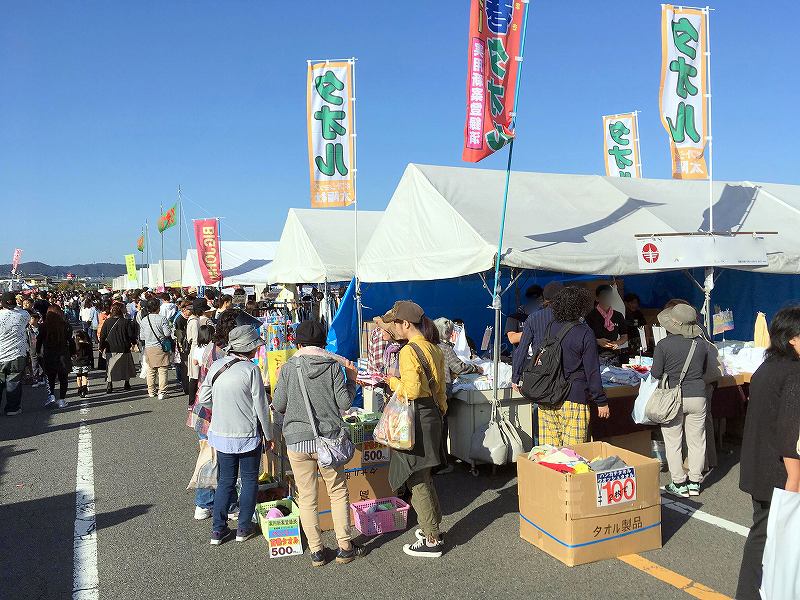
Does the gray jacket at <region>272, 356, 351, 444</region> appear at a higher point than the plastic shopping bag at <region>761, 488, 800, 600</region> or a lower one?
higher

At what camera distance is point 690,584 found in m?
3.62

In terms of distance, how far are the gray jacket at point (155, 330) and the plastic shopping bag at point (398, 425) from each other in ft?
23.8

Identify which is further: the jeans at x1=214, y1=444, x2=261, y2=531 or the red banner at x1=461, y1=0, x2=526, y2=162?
the red banner at x1=461, y1=0, x2=526, y2=162

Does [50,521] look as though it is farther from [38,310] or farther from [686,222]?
[38,310]

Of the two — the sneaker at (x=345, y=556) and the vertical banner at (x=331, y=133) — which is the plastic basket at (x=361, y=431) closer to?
the sneaker at (x=345, y=556)

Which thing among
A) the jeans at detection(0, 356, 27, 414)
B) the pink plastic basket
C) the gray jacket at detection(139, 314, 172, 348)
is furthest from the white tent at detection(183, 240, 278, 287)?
the pink plastic basket

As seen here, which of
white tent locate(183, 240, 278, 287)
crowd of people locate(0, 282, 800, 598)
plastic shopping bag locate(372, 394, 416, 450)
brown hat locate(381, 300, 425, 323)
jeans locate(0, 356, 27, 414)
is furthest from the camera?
A: white tent locate(183, 240, 278, 287)

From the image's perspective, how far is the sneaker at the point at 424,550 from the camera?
Answer: 409 centimetres

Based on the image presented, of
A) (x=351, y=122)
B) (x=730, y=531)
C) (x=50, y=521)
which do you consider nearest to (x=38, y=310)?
(x=351, y=122)

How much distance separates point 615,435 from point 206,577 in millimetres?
3825

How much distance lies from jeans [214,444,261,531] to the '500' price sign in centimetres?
231

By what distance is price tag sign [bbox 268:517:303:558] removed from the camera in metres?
4.13

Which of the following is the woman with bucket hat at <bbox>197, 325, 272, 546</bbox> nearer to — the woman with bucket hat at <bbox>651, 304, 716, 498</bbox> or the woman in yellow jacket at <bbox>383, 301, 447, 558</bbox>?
the woman in yellow jacket at <bbox>383, 301, 447, 558</bbox>

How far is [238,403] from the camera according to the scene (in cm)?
423
